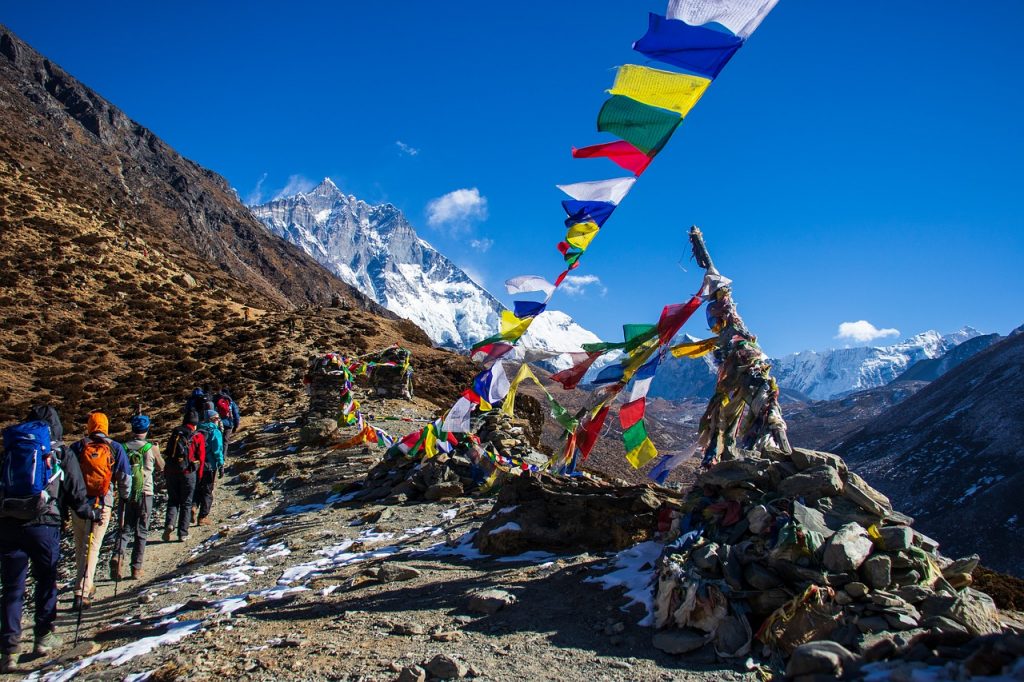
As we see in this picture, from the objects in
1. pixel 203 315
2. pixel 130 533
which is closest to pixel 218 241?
pixel 203 315

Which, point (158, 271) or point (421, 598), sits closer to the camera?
point (421, 598)

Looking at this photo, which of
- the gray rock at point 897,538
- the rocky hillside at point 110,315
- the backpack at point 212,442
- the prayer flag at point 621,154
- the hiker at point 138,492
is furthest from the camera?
the rocky hillside at point 110,315

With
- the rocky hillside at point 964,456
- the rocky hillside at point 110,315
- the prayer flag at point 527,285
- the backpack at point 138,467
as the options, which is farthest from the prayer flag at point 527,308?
the rocky hillside at point 964,456

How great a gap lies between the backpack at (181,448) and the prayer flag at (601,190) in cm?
Result: 684

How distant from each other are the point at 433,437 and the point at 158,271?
41494 mm

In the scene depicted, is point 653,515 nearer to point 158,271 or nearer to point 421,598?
point 421,598

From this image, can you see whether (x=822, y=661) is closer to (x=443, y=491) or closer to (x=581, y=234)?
(x=581, y=234)

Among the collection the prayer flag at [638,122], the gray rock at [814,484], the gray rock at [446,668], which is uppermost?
the prayer flag at [638,122]

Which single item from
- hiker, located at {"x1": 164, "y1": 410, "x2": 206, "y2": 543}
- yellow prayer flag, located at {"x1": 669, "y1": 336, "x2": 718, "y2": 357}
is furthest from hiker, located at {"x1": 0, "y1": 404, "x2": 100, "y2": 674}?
yellow prayer flag, located at {"x1": 669, "y1": 336, "x2": 718, "y2": 357}

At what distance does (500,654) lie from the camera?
15.7 feet

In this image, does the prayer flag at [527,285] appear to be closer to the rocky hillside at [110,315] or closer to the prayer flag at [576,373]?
the prayer flag at [576,373]

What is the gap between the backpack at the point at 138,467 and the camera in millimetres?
8094

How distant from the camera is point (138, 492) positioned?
324 inches

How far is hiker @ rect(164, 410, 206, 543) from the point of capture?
977 cm
